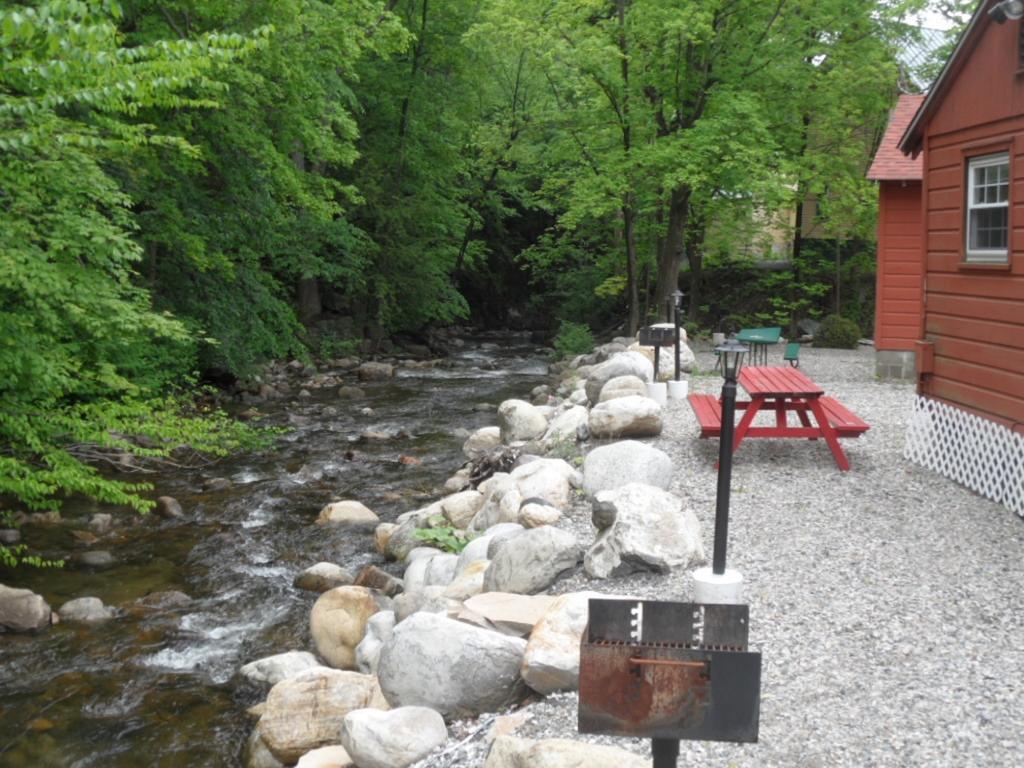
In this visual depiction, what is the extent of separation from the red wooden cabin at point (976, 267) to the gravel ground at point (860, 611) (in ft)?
1.41

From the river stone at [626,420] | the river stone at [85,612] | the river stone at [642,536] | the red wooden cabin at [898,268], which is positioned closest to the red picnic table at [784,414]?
the river stone at [626,420]

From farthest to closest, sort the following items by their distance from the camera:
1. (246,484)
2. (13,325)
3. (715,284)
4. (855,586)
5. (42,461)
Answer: (715,284) < (246,484) < (42,461) < (13,325) < (855,586)

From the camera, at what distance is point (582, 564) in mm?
6629

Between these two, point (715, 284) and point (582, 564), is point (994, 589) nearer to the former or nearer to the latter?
point (582, 564)

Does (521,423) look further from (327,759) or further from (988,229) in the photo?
(327,759)

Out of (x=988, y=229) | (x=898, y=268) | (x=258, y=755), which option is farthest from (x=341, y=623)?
(x=898, y=268)

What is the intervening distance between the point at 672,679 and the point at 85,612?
21.4 ft

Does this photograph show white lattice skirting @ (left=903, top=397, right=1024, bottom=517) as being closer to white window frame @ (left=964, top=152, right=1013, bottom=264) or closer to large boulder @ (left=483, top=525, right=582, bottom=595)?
white window frame @ (left=964, top=152, right=1013, bottom=264)


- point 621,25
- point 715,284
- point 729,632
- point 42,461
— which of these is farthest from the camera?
point 715,284

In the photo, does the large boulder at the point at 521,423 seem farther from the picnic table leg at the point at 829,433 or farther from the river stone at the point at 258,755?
the river stone at the point at 258,755

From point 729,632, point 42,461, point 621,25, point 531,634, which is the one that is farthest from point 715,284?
point 729,632

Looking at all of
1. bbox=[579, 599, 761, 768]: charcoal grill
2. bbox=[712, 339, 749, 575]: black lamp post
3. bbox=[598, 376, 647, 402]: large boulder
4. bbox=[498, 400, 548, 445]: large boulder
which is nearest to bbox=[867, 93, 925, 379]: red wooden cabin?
bbox=[598, 376, 647, 402]: large boulder

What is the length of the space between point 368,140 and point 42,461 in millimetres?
17849

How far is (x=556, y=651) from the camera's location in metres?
4.97
